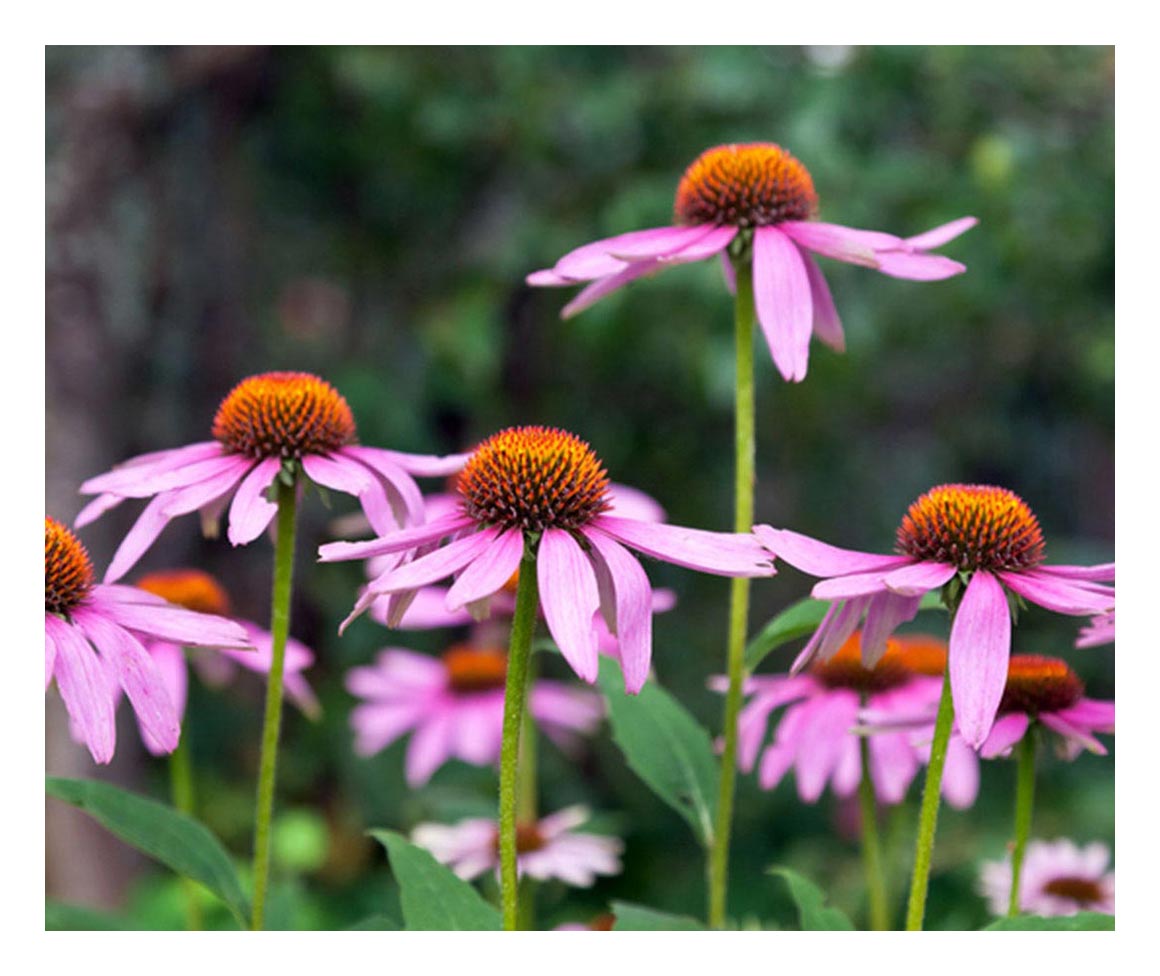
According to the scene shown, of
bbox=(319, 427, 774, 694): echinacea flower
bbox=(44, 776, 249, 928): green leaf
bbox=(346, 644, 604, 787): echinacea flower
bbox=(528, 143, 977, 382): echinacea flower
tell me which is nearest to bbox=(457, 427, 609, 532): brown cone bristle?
bbox=(319, 427, 774, 694): echinacea flower

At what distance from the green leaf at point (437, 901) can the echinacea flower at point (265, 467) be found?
6.8 inches

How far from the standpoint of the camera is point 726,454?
2643mm

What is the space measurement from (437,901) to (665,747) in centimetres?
20

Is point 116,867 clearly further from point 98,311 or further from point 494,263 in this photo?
point 494,263

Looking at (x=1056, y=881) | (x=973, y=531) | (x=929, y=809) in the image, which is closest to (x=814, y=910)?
(x=929, y=809)

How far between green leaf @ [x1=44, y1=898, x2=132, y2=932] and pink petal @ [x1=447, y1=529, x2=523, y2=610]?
0.32m

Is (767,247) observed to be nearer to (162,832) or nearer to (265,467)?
(265,467)

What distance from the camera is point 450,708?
1.33 m

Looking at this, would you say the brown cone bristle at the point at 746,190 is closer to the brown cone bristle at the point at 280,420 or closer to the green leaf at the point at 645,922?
the brown cone bristle at the point at 280,420

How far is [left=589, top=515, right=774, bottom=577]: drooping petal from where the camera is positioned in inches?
20.9

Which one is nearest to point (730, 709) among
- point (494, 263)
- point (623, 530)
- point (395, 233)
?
point (623, 530)

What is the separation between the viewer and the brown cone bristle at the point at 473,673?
133cm

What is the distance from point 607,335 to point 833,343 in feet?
4.79
